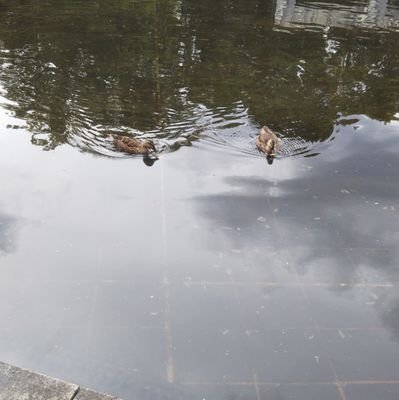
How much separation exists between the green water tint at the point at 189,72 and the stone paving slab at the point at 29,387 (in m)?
6.07

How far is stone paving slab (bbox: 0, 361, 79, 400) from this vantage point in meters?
4.45

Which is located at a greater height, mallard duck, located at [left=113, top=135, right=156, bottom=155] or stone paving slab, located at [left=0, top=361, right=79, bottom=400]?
stone paving slab, located at [left=0, top=361, right=79, bottom=400]

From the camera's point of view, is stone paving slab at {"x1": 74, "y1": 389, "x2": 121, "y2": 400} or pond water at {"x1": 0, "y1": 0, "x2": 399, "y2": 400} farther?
pond water at {"x1": 0, "y1": 0, "x2": 399, "y2": 400}

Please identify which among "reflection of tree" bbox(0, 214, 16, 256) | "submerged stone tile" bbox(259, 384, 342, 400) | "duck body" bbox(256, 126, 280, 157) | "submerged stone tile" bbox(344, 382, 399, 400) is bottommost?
"submerged stone tile" bbox(259, 384, 342, 400)

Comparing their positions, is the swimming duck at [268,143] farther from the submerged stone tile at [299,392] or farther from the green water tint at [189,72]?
the submerged stone tile at [299,392]

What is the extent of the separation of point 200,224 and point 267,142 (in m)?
2.87

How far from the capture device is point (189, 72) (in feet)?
48.4

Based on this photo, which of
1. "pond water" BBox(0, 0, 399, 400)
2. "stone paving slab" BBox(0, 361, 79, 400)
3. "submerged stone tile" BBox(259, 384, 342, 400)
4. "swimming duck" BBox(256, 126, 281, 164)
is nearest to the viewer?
"stone paving slab" BBox(0, 361, 79, 400)

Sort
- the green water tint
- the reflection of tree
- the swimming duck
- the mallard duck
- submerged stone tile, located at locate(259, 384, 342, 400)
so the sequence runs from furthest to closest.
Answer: the green water tint → the swimming duck → the mallard duck → the reflection of tree → submerged stone tile, located at locate(259, 384, 342, 400)

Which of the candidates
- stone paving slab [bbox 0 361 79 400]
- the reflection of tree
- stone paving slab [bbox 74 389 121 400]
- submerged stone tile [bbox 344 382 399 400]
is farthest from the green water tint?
stone paving slab [bbox 74 389 121 400]

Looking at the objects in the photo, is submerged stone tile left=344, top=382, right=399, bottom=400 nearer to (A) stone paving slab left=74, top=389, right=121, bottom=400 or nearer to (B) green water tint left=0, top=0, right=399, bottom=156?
(A) stone paving slab left=74, top=389, right=121, bottom=400

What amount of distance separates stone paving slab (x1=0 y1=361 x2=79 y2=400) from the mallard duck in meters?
5.83

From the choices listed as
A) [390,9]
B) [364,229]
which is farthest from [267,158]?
[390,9]

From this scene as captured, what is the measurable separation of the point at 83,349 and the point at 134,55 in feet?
38.7
